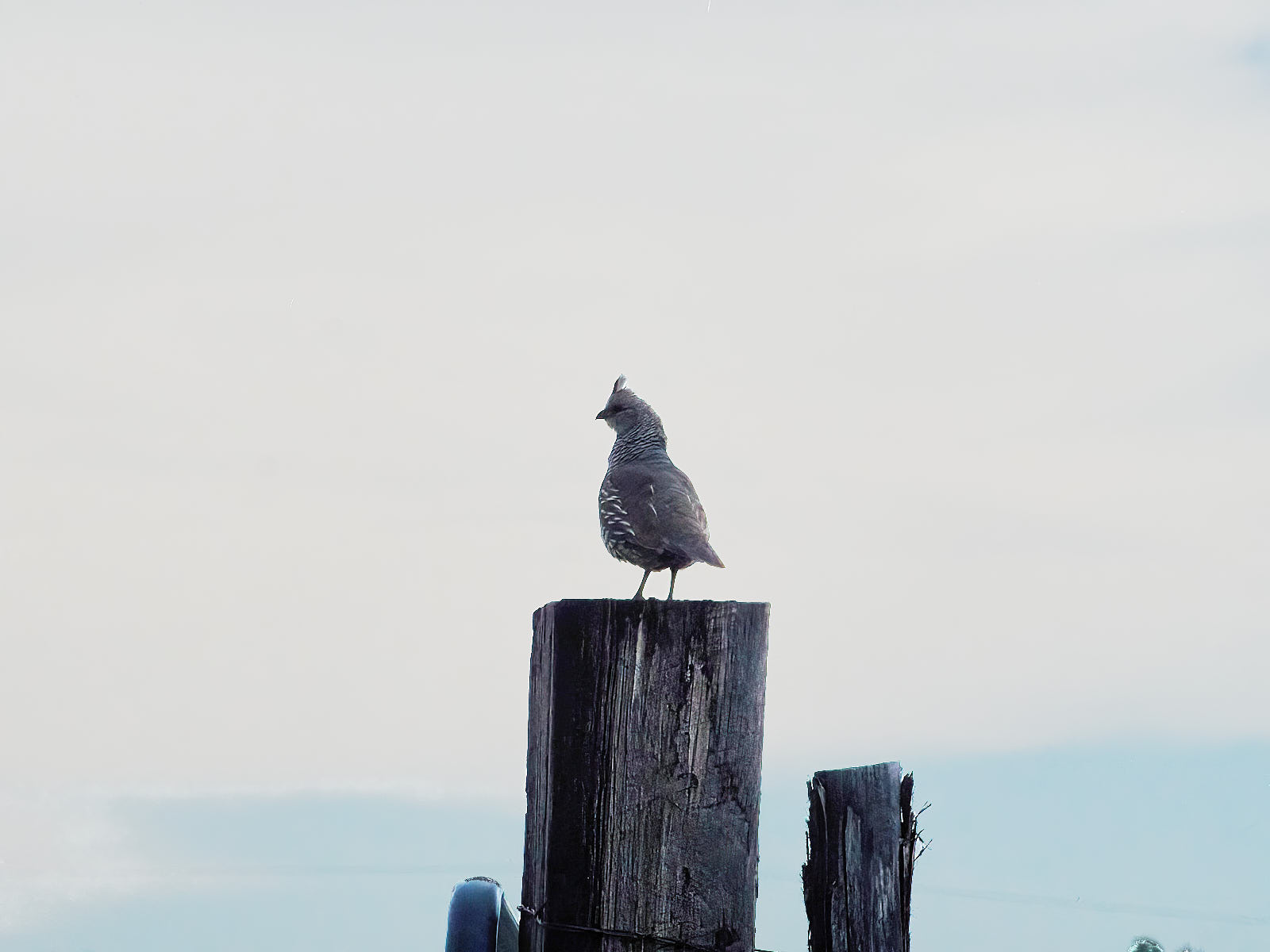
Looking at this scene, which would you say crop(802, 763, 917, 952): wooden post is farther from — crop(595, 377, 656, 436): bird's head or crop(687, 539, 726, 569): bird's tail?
crop(595, 377, 656, 436): bird's head

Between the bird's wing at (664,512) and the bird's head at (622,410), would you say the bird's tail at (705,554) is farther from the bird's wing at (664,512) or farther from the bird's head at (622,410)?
the bird's head at (622,410)

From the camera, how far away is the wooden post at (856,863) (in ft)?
14.2

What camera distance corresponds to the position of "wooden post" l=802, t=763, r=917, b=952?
14.2 feet

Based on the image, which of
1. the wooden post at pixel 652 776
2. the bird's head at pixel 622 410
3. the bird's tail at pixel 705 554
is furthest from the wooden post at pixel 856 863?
the bird's head at pixel 622 410

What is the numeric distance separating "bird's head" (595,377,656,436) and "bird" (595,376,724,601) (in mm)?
831

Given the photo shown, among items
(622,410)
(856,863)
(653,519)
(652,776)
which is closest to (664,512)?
(653,519)

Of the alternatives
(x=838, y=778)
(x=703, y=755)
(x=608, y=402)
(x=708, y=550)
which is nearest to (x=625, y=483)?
(x=708, y=550)

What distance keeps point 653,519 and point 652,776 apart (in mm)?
3268

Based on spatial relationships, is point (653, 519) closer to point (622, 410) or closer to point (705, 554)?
point (705, 554)

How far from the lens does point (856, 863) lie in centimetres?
434

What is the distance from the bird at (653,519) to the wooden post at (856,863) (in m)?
2.59

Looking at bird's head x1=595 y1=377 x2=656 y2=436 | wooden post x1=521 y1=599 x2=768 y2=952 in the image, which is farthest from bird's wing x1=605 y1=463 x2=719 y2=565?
wooden post x1=521 y1=599 x2=768 y2=952

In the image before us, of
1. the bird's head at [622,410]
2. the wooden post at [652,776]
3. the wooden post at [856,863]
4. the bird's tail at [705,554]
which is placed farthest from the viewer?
the bird's head at [622,410]

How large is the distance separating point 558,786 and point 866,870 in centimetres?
117
